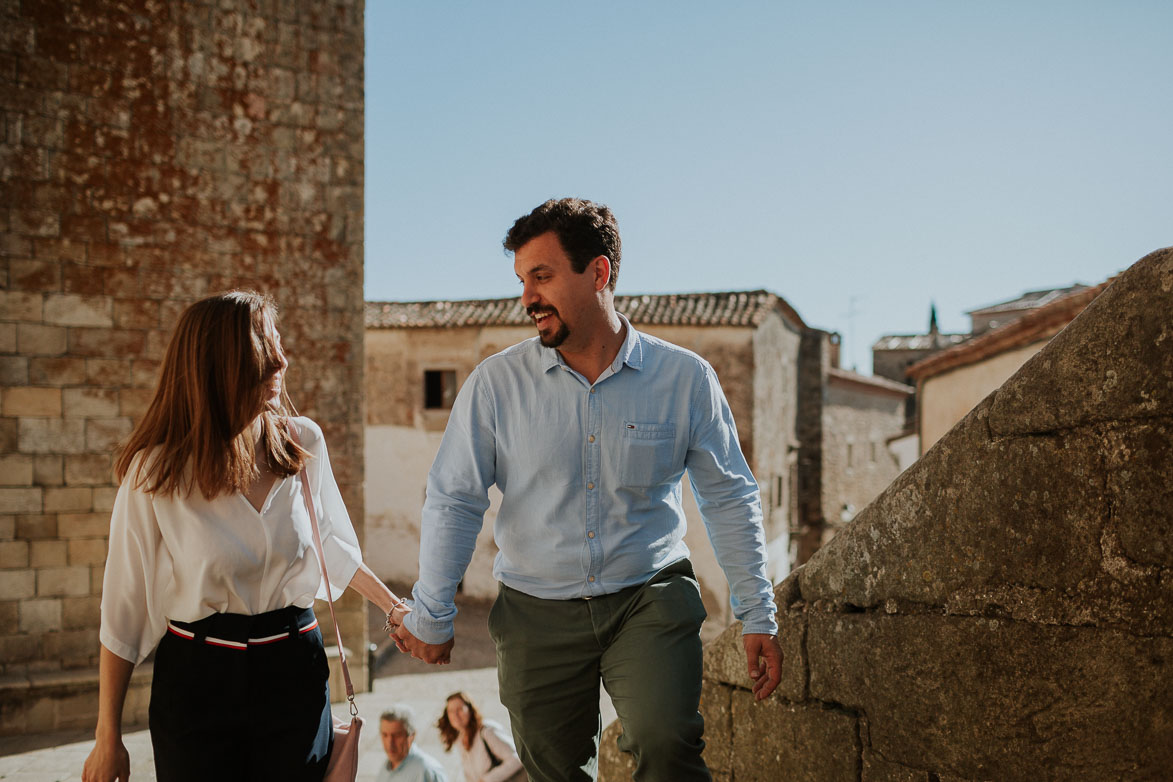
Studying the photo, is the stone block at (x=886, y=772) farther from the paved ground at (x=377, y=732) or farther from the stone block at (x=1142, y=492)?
the paved ground at (x=377, y=732)

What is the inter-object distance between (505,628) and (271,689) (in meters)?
0.56

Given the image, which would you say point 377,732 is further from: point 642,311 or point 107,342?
point 642,311

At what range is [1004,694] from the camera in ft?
5.54

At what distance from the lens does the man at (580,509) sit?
6.73 feet

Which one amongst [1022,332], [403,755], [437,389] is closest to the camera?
[403,755]

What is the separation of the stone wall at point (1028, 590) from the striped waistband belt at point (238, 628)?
1.23 meters

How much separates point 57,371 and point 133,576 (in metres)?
5.64

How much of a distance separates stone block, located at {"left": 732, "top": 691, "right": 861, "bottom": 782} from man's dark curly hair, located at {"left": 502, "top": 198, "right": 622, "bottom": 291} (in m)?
1.20

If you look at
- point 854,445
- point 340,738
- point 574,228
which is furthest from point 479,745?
point 854,445

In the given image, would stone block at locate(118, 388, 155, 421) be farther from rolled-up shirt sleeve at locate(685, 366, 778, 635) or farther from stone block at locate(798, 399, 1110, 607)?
stone block at locate(798, 399, 1110, 607)

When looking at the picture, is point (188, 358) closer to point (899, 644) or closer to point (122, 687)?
point (122, 687)

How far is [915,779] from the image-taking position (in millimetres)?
1809

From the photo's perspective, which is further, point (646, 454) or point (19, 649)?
point (19, 649)

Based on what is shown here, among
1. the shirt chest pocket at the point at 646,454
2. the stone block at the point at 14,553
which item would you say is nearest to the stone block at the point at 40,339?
the stone block at the point at 14,553
